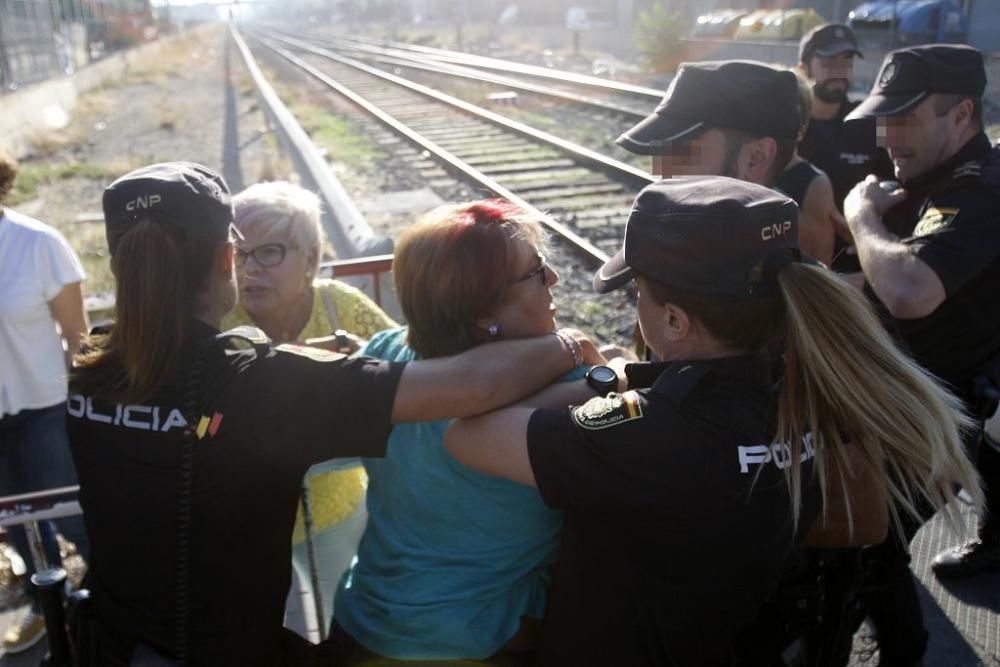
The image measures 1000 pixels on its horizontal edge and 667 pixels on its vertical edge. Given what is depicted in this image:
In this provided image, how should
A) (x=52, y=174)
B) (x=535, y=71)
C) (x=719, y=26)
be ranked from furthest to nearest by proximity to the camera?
(x=719, y=26)
(x=535, y=71)
(x=52, y=174)

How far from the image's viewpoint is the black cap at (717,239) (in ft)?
5.98

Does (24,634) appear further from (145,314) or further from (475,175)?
(475,175)

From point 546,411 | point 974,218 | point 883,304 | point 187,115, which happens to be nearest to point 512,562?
point 546,411

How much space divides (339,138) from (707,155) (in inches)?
568

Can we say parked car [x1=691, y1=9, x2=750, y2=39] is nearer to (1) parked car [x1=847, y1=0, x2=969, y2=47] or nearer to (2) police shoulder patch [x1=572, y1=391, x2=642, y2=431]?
(1) parked car [x1=847, y1=0, x2=969, y2=47]

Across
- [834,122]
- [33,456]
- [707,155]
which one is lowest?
[33,456]

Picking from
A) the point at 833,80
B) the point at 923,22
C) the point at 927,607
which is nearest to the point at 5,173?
the point at 927,607

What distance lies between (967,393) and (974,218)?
61 cm

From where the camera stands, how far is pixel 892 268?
3.04 metres

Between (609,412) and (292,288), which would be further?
(292,288)

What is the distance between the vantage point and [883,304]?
3.10m

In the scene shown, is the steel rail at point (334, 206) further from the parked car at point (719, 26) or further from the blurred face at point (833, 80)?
the parked car at point (719, 26)

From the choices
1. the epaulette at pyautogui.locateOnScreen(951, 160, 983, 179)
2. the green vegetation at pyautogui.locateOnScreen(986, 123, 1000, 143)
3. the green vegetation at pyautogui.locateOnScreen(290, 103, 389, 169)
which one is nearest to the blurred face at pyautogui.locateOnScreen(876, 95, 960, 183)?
the epaulette at pyautogui.locateOnScreen(951, 160, 983, 179)

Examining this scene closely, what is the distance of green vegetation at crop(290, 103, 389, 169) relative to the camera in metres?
14.4
